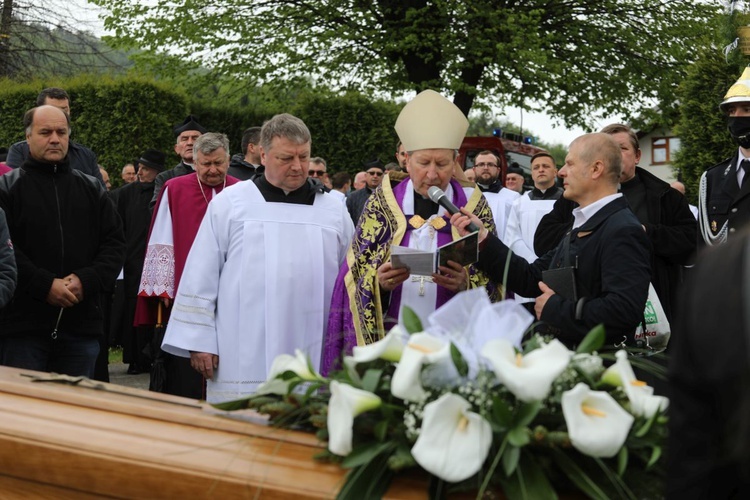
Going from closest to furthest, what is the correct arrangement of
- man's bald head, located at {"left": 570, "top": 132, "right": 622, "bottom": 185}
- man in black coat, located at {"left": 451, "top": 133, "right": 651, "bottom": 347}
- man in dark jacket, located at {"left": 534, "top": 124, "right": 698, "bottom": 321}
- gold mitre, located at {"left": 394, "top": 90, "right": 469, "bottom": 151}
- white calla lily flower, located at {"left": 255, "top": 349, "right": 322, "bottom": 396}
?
white calla lily flower, located at {"left": 255, "top": 349, "right": 322, "bottom": 396} < man in black coat, located at {"left": 451, "top": 133, "right": 651, "bottom": 347} < man's bald head, located at {"left": 570, "top": 132, "right": 622, "bottom": 185} < gold mitre, located at {"left": 394, "top": 90, "right": 469, "bottom": 151} < man in dark jacket, located at {"left": 534, "top": 124, "right": 698, "bottom": 321}

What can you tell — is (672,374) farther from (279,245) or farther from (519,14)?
(519,14)

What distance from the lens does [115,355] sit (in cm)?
1159

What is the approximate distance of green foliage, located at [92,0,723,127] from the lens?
20.6 meters

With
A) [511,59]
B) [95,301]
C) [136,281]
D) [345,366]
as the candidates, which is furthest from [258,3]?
[345,366]

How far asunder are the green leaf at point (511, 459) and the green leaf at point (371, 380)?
1.15 feet

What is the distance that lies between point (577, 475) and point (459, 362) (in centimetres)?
35

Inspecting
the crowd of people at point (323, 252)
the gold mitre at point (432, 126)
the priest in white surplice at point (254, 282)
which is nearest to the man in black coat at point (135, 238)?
the crowd of people at point (323, 252)

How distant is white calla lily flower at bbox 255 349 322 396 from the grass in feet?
29.0

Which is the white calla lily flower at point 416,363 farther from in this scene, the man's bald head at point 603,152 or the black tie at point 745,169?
the black tie at point 745,169

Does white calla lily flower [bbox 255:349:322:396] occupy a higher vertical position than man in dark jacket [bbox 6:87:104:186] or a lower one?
lower

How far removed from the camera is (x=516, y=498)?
2055 millimetres

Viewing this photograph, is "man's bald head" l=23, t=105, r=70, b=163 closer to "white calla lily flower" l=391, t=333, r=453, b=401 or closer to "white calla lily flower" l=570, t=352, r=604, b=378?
"white calla lily flower" l=391, t=333, r=453, b=401

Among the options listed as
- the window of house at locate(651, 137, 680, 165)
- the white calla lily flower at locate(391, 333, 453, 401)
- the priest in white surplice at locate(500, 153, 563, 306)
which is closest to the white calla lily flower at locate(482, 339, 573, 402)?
the white calla lily flower at locate(391, 333, 453, 401)

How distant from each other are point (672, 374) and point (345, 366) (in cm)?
89
